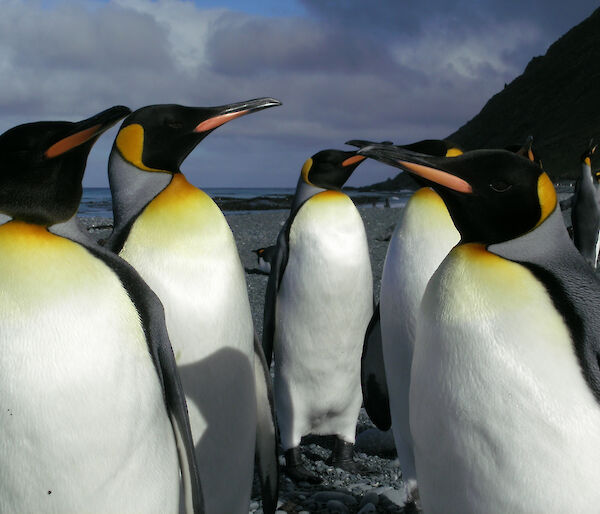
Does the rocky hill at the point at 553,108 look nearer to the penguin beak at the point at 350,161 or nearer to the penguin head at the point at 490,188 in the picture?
the penguin beak at the point at 350,161

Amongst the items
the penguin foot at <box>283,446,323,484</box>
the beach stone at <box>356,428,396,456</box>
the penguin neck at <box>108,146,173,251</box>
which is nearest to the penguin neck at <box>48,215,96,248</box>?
the penguin neck at <box>108,146,173,251</box>

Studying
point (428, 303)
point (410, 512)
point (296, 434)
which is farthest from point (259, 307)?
point (428, 303)

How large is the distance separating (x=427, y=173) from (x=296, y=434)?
3.06 metres

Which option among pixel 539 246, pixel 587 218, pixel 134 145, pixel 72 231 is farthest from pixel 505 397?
pixel 587 218

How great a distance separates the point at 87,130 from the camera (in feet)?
6.42

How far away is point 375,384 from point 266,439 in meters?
0.99

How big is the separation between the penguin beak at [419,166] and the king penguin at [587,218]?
11308 millimetres

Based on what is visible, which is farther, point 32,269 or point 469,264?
point 469,264

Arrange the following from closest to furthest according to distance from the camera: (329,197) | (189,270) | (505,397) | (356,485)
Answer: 1. (505,397)
2. (189,270)
3. (356,485)
4. (329,197)

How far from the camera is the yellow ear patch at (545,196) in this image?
7.26ft

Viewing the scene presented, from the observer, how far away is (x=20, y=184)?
2023mm

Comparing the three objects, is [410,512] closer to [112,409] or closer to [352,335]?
[352,335]

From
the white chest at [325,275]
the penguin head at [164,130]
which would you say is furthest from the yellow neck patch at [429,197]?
the penguin head at [164,130]

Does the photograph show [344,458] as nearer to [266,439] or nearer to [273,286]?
[273,286]
